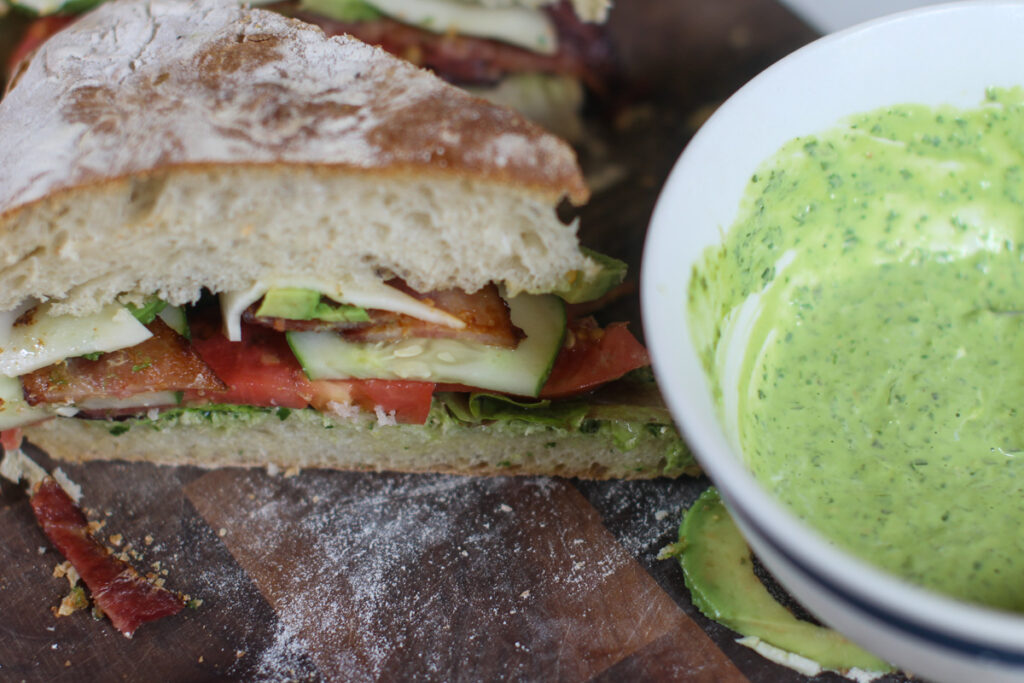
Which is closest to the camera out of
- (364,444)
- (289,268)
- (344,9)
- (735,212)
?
(735,212)

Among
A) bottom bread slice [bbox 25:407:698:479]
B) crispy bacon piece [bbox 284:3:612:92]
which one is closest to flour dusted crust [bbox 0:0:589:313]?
bottom bread slice [bbox 25:407:698:479]

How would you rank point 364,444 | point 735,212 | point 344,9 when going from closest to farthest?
point 735,212, point 364,444, point 344,9

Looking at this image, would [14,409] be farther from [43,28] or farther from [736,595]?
[736,595]

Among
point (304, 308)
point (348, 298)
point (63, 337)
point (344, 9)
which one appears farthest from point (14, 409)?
point (344, 9)

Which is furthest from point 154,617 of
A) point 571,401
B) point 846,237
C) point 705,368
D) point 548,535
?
point 846,237

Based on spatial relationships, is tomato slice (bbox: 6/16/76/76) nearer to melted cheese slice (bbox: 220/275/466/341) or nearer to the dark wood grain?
melted cheese slice (bbox: 220/275/466/341)

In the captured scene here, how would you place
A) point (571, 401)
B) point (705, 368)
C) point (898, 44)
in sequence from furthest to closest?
1. point (571, 401)
2. point (898, 44)
3. point (705, 368)

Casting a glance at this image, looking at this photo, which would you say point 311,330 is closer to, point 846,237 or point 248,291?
point 248,291

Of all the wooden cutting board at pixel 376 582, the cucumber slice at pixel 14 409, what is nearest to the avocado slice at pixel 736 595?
the wooden cutting board at pixel 376 582
